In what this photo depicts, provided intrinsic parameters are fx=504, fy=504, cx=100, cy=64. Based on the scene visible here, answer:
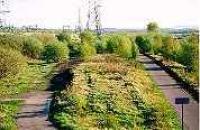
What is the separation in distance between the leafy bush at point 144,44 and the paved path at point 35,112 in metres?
43.9

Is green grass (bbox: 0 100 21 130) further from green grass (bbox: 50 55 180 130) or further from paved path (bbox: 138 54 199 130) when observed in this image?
paved path (bbox: 138 54 199 130)

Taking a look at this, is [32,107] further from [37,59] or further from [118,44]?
[37,59]

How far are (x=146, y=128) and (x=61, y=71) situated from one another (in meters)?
24.6

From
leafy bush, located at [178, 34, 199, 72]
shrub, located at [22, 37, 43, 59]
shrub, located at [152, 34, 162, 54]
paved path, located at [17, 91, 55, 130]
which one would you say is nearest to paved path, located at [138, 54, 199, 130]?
leafy bush, located at [178, 34, 199, 72]

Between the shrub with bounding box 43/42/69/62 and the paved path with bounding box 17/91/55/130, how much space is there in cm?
2404

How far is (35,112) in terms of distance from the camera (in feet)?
82.1

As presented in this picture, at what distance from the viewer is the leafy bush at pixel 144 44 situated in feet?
245

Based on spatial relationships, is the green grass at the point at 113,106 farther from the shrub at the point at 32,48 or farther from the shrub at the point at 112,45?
the shrub at the point at 32,48

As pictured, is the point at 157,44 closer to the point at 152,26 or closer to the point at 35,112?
the point at 152,26

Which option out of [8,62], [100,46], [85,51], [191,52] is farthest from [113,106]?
[100,46]

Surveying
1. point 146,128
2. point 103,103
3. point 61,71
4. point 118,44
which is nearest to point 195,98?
point 103,103

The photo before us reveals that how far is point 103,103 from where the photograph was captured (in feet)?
85.5

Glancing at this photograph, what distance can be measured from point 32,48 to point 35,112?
39.3 metres

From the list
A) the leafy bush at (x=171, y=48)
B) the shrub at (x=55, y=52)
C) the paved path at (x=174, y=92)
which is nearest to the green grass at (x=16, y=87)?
the shrub at (x=55, y=52)
